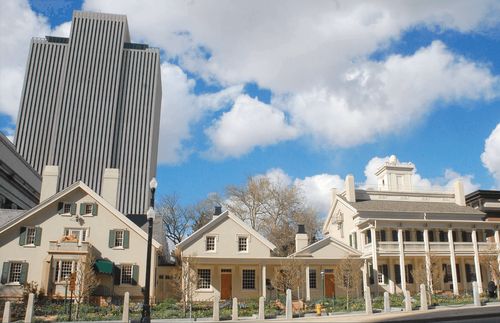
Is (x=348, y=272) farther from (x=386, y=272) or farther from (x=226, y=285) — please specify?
(x=226, y=285)

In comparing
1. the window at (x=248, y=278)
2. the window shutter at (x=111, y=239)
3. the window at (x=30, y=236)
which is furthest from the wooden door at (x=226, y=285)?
the window at (x=30, y=236)

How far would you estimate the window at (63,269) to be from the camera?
31.0 metres

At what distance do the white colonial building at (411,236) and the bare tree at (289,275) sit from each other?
284 inches

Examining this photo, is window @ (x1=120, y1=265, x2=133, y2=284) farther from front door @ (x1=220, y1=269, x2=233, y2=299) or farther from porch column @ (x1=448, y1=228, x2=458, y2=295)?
porch column @ (x1=448, y1=228, x2=458, y2=295)

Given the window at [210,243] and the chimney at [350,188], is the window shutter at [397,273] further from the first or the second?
the window at [210,243]

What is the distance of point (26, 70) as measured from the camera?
120 metres

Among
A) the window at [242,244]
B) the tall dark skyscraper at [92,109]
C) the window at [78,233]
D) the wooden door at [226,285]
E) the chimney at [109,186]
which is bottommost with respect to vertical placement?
the wooden door at [226,285]

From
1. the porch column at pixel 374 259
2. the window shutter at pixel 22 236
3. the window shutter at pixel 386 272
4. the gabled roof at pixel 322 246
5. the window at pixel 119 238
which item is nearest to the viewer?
the window shutter at pixel 22 236

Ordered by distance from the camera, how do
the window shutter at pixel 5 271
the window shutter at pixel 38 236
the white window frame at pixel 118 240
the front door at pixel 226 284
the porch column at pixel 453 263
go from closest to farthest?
the window shutter at pixel 5 271 < the window shutter at pixel 38 236 < the white window frame at pixel 118 240 < the front door at pixel 226 284 < the porch column at pixel 453 263

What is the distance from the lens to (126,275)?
3297 cm

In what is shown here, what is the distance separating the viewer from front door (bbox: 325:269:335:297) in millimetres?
37156

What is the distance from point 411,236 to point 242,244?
1610cm

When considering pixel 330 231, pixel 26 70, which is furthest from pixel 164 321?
pixel 26 70

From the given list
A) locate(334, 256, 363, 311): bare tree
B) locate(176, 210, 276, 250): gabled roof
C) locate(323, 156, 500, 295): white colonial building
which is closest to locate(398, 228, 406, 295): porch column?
locate(323, 156, 500, 295): white colonial building
